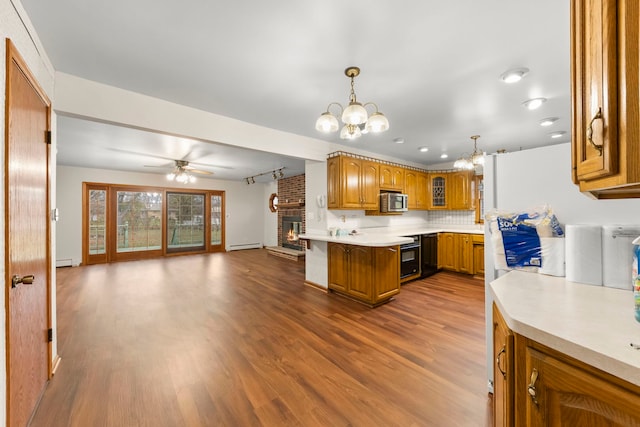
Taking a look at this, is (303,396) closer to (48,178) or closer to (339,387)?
(339,387)

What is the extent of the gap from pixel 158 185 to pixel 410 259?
7.01 meters

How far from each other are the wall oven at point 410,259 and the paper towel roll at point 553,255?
2859mm

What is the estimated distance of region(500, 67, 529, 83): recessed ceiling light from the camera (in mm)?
2107

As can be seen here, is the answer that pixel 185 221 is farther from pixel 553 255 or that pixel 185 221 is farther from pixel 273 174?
pixel 553 255

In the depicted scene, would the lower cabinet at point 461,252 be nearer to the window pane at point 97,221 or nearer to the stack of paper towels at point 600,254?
the stack of paper towels at point 600,254

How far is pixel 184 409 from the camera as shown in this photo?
1.63 m

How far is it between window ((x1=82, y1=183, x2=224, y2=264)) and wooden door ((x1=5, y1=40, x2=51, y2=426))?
5726 millimetres

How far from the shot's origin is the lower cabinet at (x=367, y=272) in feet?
10.9

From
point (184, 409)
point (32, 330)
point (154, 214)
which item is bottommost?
point (184, 409)

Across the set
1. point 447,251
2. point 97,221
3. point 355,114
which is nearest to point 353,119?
point 355,114

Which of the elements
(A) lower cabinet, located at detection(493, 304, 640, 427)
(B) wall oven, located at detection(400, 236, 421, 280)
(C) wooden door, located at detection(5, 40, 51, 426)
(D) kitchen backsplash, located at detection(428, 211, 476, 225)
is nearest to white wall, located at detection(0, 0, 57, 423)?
(C) wooden door, located at detection(5, 40, 51, 426)

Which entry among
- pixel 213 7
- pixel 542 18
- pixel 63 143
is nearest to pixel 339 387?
pixel 213 7

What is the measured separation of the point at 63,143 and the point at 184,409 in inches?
194

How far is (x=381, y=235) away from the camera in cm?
432
